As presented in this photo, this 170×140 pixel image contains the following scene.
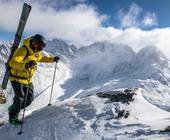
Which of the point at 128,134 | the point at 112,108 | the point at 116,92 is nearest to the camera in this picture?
the point at 128,134

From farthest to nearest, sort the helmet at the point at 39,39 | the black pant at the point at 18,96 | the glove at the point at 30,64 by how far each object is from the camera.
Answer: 1. the black pant at the point at 18,96
2. the helmet at the point at 39,39
3. the glove at the point at 30,64

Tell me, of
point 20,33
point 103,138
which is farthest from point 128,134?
point 20,33

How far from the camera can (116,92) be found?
17.7 meters

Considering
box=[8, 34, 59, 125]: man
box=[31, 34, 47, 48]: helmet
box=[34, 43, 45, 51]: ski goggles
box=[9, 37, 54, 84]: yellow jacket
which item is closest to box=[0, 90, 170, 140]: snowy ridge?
box=[8, 34, 59, 125]: man

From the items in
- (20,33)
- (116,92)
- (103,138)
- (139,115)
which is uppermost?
(20,33)

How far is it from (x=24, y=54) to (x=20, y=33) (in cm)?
411

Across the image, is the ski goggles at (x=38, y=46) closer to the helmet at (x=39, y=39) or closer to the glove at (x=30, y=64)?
the helmet at (x=39, y=39)

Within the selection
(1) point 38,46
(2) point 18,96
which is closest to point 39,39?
(1) point 38,46

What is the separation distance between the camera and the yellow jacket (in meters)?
13.9

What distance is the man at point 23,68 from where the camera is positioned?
14.0m

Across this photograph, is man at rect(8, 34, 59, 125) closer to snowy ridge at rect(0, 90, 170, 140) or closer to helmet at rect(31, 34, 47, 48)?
helmet at rect(31, 34, 47, 48)

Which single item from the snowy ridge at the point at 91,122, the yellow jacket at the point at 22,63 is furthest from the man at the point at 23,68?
the snowy ridge at the point at 91,122

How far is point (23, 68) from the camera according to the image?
14.2m

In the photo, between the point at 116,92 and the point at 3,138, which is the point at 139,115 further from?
the point at 3,138
